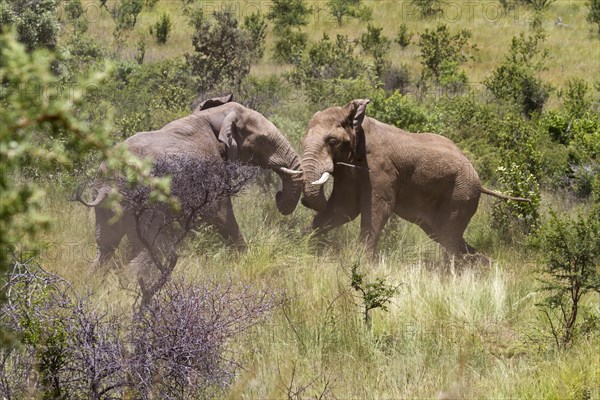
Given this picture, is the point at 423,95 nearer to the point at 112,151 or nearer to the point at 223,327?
the point at 223,327

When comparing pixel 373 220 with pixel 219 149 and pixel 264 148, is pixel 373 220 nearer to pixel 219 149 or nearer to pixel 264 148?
pixel 264 148

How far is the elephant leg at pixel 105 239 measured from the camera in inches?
322

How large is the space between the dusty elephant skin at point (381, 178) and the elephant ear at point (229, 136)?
27.0 inches

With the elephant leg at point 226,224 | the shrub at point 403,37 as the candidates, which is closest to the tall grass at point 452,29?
the shrub at point 403,37

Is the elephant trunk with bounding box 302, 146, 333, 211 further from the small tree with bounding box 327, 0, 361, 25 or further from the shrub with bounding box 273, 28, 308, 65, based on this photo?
the small tree with bounding box 327, 0, 361, 25

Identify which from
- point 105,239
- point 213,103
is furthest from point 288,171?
point 105,239

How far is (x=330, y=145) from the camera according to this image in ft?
29.1

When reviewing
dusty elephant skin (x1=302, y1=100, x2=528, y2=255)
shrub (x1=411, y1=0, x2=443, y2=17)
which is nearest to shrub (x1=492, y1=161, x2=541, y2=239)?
dusty elephant skin (x1=302, y1=100, x2=528, y2=255)

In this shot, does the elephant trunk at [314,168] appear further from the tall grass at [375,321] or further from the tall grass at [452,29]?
the tall grass at [452,29]

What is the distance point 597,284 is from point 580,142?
332 inches

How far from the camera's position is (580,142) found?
14430mm

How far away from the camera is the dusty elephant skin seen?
29.1 feet

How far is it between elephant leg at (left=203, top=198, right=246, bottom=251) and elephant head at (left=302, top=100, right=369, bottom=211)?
2.51 ft

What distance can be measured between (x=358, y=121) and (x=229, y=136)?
1.26 meters
